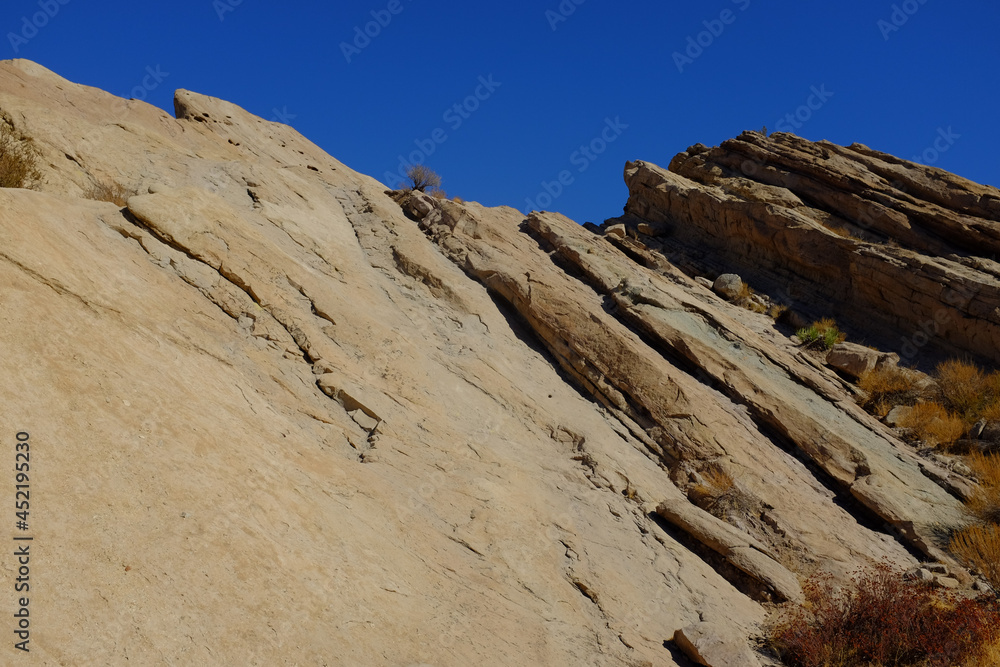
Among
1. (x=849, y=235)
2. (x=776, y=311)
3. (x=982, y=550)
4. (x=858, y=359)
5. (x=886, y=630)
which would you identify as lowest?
(x=886, y=630)

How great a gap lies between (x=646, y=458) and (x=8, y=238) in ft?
30.2

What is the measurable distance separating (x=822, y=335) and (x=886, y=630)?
8.90 metres

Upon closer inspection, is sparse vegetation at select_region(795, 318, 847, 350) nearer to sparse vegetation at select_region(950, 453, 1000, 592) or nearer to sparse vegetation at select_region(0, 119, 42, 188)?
sparse vegetation at select_region(950, 453, 1000, 592)

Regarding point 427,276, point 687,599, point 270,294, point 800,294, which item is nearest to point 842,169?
point 800,294

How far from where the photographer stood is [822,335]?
50.4 ft

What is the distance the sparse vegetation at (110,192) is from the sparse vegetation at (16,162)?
77 centimetres

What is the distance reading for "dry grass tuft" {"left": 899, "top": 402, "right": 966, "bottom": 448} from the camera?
11992mm

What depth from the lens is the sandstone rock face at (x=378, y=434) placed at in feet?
18.1

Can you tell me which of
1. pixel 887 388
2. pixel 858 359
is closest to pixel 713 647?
pixel 887 388

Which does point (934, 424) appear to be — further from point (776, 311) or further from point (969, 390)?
point (776, 311)

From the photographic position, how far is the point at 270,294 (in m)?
9.55

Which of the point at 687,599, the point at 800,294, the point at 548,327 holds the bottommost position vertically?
the point at 687,599

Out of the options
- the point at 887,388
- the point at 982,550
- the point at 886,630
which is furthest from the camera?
the point at 887,388

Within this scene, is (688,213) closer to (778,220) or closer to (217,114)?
(778,220)
